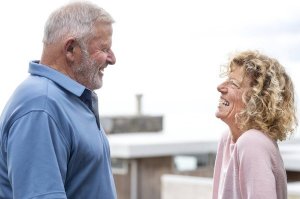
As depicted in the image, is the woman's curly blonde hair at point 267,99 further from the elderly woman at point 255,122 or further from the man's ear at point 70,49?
the man's ear at point 70,49

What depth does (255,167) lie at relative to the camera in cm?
324

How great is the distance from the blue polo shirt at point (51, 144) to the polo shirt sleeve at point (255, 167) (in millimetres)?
640

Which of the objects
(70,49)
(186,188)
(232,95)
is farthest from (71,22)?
(186,188)

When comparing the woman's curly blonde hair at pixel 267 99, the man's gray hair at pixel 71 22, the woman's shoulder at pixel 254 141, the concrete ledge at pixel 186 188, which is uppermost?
the man's gray hair at pixel 71 22

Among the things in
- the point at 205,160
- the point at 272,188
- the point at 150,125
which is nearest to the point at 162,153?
the point at 205,160

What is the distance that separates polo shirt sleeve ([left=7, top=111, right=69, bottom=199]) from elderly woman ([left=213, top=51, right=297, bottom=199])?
94 cm

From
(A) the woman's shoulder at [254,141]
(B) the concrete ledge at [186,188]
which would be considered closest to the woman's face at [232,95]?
(A) the woman's shoulder at [254,141]

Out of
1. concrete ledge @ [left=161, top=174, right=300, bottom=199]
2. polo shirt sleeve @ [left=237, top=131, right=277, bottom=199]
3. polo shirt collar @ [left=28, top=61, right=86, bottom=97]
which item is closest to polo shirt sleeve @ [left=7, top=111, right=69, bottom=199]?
polo shirt collar @ [left=28, top=61, right=86, bottom=97]

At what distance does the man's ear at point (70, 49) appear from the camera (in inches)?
109

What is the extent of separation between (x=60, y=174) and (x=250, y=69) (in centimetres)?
114

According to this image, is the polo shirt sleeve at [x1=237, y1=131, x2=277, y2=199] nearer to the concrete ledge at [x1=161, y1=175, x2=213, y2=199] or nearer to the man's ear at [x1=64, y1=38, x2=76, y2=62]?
the man's ear at [x1=64, y1=38, x2=76, y2=62]

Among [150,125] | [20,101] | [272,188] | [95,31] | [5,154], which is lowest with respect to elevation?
[150,125]

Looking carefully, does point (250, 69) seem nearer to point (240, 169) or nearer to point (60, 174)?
point (240, 169)

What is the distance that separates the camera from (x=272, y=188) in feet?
10.6
